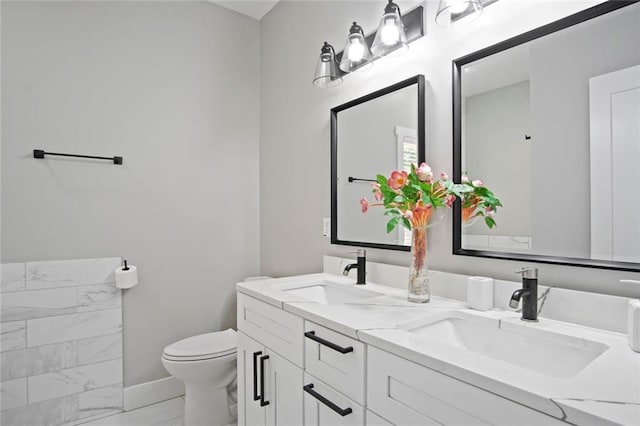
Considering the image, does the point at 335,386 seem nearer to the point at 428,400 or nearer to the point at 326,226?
the point at 428,400

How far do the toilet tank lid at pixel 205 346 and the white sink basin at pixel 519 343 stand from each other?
128cm

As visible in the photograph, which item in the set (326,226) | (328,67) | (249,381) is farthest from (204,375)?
(328,67)

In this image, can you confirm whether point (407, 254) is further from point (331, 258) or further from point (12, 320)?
point (12, 320)

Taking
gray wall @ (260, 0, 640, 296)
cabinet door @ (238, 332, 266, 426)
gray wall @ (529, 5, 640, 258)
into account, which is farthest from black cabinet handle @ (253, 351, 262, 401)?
gray wall @ (529, 5, 640, 258)

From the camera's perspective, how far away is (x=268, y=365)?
143 cm

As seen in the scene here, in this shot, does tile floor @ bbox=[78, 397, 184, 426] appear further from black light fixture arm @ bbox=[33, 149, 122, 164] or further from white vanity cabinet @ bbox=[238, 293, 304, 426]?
black light fixture arm @ bbox=[33, 149, 122, 164]

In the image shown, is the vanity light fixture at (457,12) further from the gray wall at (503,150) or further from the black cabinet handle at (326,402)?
the black cabinet handle at (326,402)

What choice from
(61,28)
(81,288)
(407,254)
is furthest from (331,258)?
(61,28)

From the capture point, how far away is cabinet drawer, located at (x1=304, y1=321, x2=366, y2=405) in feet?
3.26

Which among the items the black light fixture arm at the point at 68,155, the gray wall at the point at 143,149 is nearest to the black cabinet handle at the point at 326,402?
the gray wall at the point at 143,149

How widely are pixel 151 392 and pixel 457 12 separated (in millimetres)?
2558

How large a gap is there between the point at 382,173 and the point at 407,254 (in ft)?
1.29

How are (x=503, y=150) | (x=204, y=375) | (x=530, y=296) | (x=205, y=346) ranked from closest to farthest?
1. (x=530, y=296)
2. (x=503, y=150)
3. (x=204, y=375)
4. (x=205, y=346)

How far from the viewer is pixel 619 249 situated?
1.00 meters
